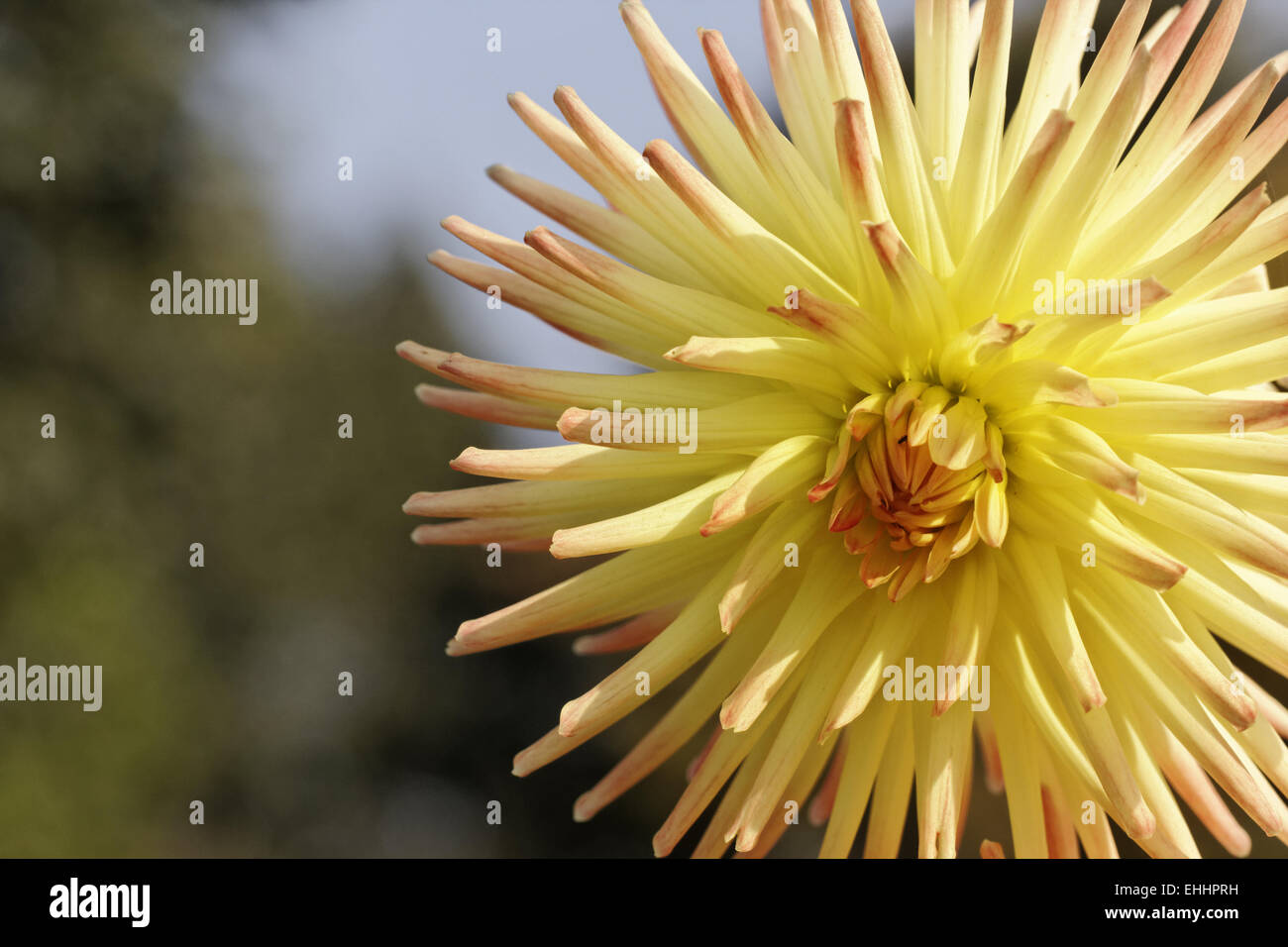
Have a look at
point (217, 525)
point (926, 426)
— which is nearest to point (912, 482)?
point (926, 426)

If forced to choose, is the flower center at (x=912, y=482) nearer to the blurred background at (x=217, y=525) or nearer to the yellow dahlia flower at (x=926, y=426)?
the yellow dahlia flower at (x=926, y=426)

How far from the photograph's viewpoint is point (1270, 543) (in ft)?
1.76

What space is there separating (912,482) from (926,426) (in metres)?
0.04

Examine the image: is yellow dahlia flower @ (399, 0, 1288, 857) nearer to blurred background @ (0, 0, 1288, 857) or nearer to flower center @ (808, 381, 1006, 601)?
flower center @ (808, 381, 1006, 601)

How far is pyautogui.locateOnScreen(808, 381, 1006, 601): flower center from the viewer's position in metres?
0.58

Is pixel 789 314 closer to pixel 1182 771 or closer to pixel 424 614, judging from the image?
pixel 1182 771

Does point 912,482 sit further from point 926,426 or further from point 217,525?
point 217,525

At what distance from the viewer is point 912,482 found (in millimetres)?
590

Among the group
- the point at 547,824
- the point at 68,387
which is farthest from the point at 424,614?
the point at 68,387

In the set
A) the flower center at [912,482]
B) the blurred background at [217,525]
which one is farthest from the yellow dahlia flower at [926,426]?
the blurred background at [217,525]

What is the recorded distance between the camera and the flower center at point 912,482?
58 centimetres

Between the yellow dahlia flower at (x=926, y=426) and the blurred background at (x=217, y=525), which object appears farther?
the blurred background at (x=217, y=525)

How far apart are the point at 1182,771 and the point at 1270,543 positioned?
0.68 feet

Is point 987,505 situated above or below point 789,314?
below
